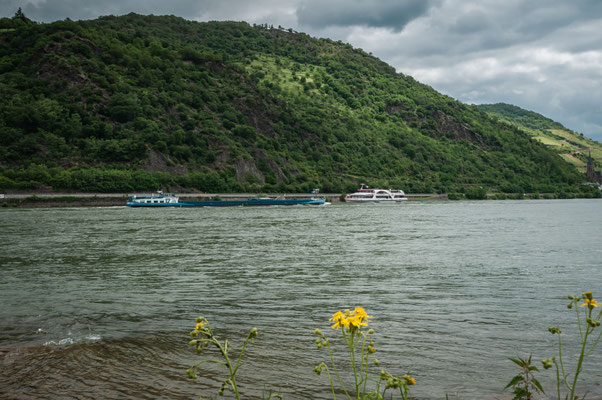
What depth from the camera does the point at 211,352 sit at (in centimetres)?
771

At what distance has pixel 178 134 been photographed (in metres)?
110

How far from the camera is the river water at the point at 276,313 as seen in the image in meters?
6.43

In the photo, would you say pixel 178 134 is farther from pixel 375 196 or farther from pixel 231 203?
pixel 375 196

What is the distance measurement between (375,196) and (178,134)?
174 ft

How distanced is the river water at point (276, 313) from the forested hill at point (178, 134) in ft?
251

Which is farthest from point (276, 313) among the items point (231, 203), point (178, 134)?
→ point (178, 134)

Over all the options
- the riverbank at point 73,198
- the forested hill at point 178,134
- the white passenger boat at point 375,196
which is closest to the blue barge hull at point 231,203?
the riverbank at point 73,198

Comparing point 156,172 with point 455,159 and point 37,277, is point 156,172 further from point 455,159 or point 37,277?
point 455,159

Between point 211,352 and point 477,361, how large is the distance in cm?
413

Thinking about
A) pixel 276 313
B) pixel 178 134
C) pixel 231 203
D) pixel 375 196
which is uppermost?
pixel 178 134

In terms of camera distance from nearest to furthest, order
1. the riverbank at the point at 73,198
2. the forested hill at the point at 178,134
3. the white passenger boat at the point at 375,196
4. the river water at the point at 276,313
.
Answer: the river water at the point at 276,313 < the riverbank at the point at 73,198 < the forested hill at the point at 178,134 < the white passenger boat at the point at 375,196

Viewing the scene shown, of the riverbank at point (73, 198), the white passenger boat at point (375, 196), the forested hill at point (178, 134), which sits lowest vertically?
the riverbank at point (73, 198)

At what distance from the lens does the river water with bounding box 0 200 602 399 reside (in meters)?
6.43

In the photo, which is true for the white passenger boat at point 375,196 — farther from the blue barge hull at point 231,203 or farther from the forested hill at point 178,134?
the blue barge hull at point 231,203
